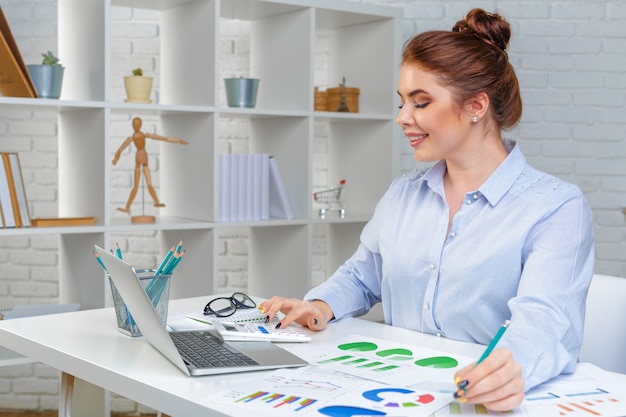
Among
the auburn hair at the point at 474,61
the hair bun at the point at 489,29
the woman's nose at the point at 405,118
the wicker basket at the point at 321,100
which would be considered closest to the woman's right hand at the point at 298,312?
the woman's nose at the point at 405,118

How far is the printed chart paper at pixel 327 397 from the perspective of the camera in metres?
1.13

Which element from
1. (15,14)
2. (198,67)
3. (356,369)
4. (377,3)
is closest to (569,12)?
(377,3)

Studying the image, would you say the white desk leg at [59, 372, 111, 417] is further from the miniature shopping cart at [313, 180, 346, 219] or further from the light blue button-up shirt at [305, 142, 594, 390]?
the miniature shopping cart at [313, 180, 346, 219]

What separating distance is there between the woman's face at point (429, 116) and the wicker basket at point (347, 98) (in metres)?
1.75

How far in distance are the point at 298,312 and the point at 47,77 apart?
1582 mm

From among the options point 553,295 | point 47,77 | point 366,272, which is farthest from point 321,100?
point 553,295

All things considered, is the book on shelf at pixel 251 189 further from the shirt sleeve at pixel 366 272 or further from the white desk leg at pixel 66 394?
the white desk leg at pixel 66 394

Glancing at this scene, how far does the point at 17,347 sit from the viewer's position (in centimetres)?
163

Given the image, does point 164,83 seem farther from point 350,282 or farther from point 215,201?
point 350,282

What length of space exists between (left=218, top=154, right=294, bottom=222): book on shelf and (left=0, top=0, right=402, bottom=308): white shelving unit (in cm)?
6

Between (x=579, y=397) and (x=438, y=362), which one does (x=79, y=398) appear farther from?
(x=579, y=397)

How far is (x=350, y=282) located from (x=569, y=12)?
224 cm

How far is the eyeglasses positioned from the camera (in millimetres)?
1790

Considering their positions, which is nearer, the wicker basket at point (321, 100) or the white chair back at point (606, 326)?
the white chair back at point (606, 326)
